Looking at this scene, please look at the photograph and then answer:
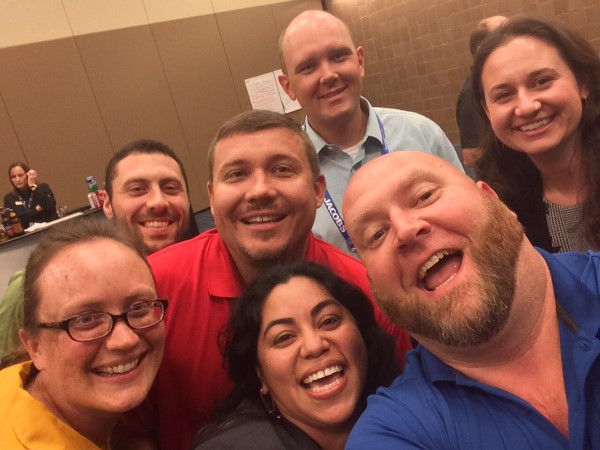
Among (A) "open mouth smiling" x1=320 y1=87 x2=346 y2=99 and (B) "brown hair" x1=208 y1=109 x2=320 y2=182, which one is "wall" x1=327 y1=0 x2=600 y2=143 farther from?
(B) "brown hair" x1=208 y1=109 x2=320 y2=182

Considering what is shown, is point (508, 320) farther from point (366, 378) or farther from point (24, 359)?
point (24, 359)

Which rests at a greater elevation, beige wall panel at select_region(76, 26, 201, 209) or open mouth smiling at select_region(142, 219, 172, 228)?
beige wall panel at select_region(76, 26, 201, 209)

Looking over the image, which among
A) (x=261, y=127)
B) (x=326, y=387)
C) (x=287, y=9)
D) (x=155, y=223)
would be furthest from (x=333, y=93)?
(x=287, y=9)

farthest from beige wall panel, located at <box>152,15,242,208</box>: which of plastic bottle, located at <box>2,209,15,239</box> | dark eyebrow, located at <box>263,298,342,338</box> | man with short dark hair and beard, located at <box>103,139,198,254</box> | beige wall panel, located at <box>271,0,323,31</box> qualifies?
dark eyebrow, located at <box>263,298,342,338</box>

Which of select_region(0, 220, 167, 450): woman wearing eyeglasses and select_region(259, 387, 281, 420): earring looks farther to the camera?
select_region(259, 387, 281, 420): earring

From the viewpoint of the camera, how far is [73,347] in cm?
137

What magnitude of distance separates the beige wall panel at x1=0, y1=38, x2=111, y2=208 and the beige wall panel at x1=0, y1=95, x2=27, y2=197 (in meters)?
0.09

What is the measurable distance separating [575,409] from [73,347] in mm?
1332

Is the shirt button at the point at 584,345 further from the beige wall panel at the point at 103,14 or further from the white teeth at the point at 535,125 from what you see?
the beige wall panel at the point at 103,14

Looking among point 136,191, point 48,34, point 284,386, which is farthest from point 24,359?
point 48,34

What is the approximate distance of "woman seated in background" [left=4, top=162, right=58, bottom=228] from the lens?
21.9 ft

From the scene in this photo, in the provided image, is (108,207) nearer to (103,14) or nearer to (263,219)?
(263,219)

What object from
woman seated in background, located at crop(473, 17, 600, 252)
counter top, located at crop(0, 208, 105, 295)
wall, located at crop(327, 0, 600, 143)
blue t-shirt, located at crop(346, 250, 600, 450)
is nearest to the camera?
blue t-shirt, located at crop(346, 250, 600, 450)

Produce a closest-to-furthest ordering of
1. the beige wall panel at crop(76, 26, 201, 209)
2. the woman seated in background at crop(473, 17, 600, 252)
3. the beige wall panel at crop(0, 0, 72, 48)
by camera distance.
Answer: the woman seated in background at crop(473, 17, 600, 252) → the beige wall panel at crop(0, 0, 72, 48) → the beige wall panel at crop(76, 26, 201, 209)
